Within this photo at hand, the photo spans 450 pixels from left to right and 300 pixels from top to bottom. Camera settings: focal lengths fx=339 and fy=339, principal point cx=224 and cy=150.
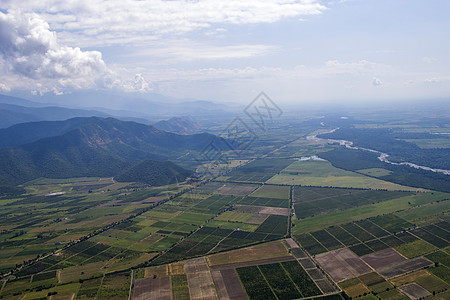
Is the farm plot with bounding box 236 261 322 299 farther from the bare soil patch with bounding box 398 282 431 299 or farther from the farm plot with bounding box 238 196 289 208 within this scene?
the farm plot with bounding box 238 196 289 208

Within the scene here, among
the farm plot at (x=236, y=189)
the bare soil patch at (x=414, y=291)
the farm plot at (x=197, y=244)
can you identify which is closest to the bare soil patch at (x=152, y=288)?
the farm plot at (x=197, y=244)

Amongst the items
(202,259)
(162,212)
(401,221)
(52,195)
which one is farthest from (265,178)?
(52,195)

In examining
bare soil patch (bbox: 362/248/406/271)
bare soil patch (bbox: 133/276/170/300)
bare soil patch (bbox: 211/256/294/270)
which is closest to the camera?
bare soil patch (bbox: 133/276/170/300)

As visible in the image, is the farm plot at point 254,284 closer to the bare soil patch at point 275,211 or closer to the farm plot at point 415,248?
the farm plot at point 415,248

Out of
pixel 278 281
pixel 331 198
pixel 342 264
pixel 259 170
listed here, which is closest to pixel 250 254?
pixel 278 281

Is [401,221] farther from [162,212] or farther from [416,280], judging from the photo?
[162,212]

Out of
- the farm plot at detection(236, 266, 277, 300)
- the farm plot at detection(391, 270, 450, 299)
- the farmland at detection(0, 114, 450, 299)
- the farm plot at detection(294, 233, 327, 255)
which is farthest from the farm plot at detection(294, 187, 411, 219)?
the farm plot at detection(391, 270, 450, 299)
